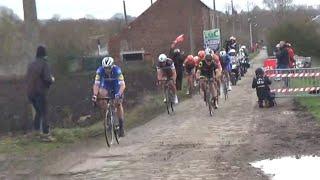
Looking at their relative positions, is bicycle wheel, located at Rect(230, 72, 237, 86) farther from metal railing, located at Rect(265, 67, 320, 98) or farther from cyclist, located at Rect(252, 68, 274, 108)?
cyclist, located at Rect(252, 68, 274, 108)

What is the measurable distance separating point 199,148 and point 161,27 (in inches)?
2279

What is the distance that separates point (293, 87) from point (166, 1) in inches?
1928

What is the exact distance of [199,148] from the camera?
12383mm

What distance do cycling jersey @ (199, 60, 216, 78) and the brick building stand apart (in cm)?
4786

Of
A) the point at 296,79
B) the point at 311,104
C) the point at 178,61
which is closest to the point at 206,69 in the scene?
the point at 311,104

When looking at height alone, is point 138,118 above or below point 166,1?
below

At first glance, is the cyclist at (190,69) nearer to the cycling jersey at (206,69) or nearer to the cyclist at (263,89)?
the cyclist at (263,89)

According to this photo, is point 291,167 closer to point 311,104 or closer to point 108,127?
point 108,127

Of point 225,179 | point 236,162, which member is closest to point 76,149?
point 236,162

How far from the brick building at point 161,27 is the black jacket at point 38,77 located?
53.6 metres

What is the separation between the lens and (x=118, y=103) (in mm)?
14023

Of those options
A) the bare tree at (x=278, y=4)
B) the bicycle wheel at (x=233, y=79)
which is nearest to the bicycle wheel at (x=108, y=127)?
the bicycle wheel at (x=233, y=79)

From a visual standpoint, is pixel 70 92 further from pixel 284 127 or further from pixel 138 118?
pixel 284 127

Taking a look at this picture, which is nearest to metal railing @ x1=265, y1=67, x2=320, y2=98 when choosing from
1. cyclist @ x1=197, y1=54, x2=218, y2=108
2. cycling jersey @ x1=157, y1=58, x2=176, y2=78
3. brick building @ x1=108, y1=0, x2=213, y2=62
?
cyclist @ x1=197, y1=54, x2=218, y2=108
